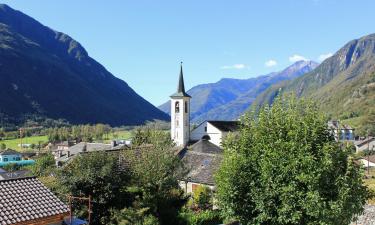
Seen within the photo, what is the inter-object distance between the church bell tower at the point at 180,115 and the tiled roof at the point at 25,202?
5698cm

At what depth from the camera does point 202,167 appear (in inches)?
1565

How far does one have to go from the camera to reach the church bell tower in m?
75.1

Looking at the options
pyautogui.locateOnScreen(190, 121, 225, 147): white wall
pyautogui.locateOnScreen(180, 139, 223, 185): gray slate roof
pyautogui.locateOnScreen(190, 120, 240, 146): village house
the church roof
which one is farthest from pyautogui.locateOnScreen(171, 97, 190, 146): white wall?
pyautogui.locateOnScreen(180, 139, 223, 185): gray slate roof

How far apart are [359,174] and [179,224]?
1268cm

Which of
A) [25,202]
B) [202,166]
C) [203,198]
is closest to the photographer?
[25,202]

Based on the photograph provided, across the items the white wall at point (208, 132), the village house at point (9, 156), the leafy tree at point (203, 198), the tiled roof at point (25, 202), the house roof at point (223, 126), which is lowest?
the leafy tree at point (203, 198)

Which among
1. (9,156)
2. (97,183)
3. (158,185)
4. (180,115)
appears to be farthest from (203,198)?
(9,156)

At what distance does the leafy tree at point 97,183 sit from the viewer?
926 inches

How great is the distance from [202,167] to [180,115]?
119 feet

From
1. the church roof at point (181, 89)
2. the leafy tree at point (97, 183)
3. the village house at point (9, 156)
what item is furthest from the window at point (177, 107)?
the village house at point (9, 156)

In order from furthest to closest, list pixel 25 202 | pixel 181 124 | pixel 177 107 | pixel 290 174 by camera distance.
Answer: pixel 177 107, pixel 181 124, pixel 290 174, pixel 25 202

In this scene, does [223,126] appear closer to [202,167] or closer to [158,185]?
[202,167]

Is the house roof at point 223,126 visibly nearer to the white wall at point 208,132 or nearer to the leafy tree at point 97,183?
the white wall at point 208,132

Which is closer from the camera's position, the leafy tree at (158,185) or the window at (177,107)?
the leafy tree at (158,185)
